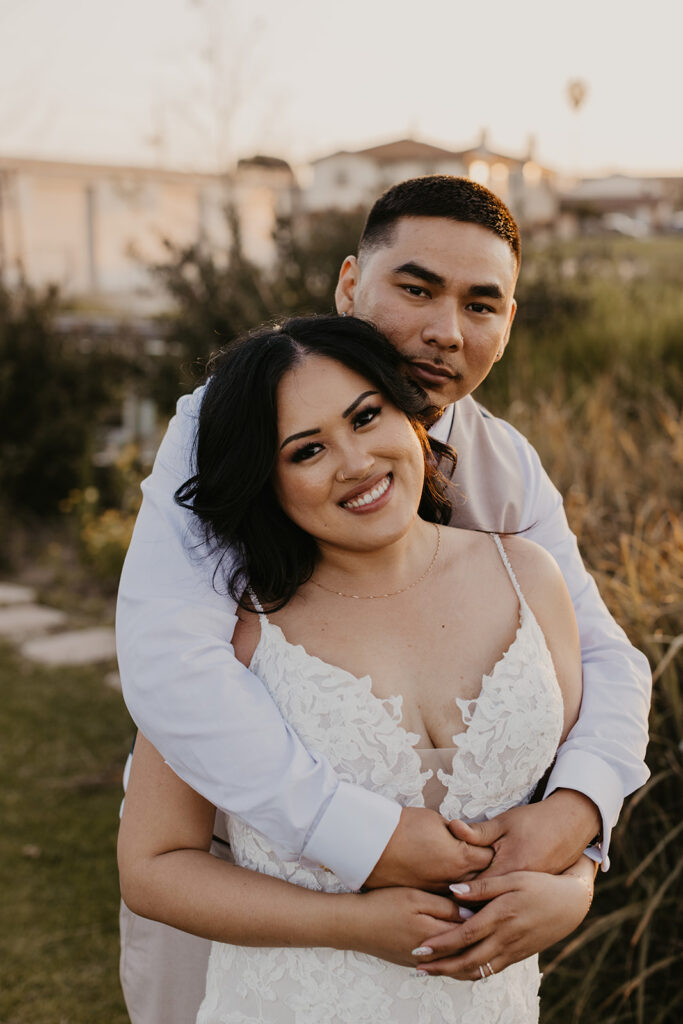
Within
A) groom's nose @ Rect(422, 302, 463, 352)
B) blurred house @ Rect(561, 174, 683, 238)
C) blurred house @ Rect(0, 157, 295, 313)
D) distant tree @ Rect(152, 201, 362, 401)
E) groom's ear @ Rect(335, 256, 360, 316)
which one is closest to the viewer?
groom's nose @ Rect(422, 302, 463, 352)

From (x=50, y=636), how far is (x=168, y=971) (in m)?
4.38

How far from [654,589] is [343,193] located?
39.7 m

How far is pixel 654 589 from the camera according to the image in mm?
3256

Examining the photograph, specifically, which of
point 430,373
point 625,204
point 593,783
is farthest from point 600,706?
point 625,204

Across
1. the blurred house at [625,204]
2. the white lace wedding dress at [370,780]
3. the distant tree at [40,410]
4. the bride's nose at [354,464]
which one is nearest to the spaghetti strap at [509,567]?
the white lace wedding dress at [370,780]

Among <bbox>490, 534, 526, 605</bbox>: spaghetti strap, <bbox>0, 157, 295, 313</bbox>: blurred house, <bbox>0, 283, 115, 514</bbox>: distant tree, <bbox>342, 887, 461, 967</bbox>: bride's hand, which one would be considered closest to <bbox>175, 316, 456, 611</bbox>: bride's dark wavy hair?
<bbox>490, 534, 526, 605</bbox>: spaghetti strap

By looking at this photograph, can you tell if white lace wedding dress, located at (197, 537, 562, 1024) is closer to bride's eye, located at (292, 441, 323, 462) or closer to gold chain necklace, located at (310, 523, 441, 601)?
gold chain necklace, located at (310, 523, 441, 601)

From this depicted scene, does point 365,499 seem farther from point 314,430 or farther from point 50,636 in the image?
point 50,636

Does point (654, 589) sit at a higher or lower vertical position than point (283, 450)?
lower

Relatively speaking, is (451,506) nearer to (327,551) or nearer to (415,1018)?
(327,551)

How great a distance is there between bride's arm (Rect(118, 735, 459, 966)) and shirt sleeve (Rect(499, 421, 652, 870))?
41 centimetres

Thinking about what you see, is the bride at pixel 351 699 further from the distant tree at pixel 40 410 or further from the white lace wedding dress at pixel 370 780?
the distant tree at pixel 40 410

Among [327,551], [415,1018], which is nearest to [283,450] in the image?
[327,551]

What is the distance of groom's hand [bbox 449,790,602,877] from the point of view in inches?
67.8
